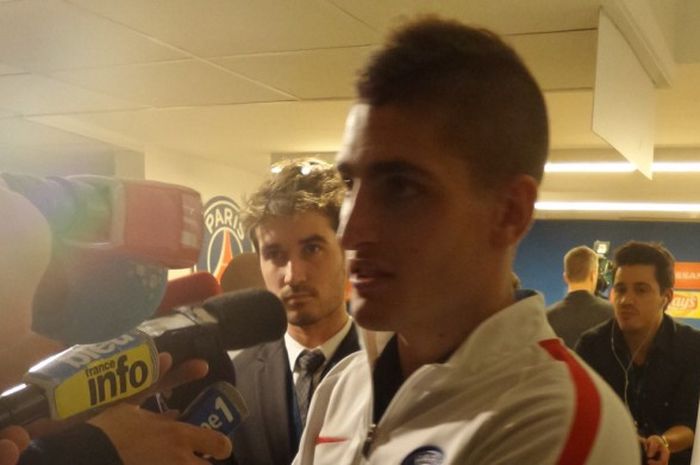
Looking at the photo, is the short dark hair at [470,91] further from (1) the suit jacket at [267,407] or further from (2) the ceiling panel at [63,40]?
(2) the ceiling panel at [63,40]

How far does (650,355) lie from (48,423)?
2.49m

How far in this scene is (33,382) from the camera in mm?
590

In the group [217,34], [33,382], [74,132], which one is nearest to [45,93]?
[74,132]

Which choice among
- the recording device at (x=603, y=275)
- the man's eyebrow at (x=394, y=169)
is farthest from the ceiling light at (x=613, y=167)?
the man's eyebrow at (x=394, y=169)

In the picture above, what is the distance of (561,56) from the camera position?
2.52 m

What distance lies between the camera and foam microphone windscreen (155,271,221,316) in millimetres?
845

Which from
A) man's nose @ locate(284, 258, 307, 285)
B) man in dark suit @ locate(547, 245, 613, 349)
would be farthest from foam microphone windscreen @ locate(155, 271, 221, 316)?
man in dark suit @ locate(547, 245, 613, 349)

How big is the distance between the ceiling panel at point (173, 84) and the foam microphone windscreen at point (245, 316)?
1.83m

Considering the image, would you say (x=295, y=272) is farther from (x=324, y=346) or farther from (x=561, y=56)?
(x=561, y=56)

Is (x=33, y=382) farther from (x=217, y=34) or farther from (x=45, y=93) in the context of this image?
(x=45, y=93)

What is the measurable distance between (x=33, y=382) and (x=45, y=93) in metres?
2.94

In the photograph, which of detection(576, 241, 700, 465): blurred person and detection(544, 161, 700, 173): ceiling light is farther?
detection(544, 161, 700, 173): ceiling light

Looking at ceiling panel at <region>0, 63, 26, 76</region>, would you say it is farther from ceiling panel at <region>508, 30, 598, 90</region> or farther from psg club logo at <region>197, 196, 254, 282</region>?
psg club logo at <region>197, 196, 254, 282</region>

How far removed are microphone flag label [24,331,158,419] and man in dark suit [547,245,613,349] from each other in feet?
9.09
